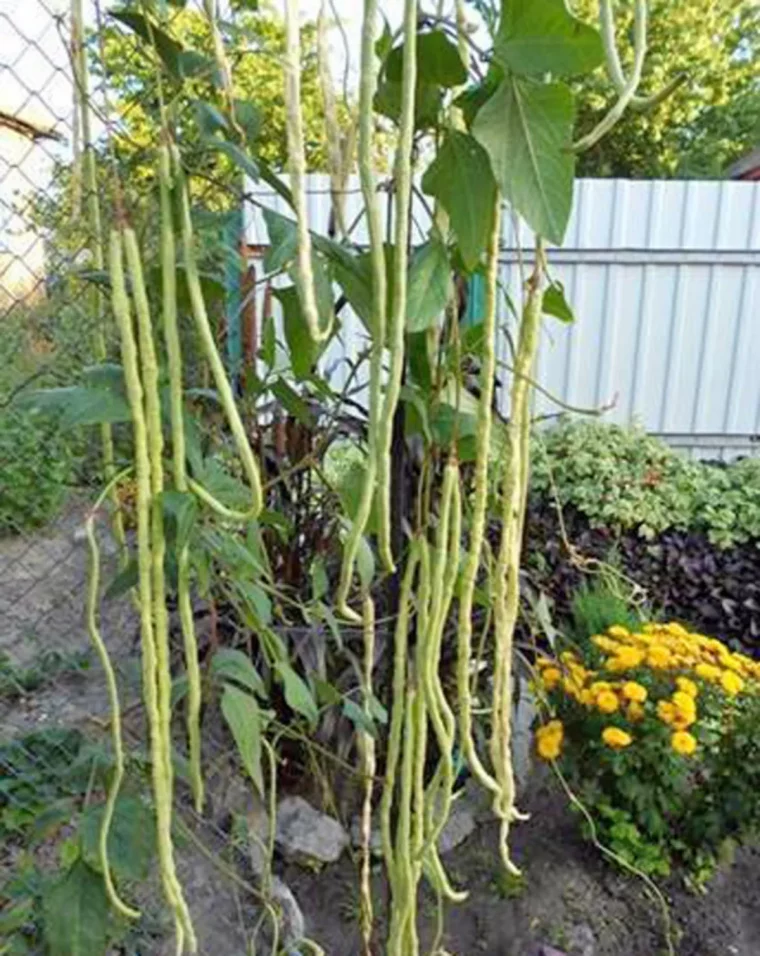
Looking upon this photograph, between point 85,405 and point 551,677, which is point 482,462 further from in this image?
point 551,677

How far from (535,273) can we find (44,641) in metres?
1.98

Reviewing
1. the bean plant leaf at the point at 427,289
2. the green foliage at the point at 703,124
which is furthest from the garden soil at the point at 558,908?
the green foliage at the point at 703,124

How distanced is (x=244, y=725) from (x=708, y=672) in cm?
111

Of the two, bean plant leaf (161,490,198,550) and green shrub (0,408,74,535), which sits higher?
bean plant leaf (161,490,198,550)

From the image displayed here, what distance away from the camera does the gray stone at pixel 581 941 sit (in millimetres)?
1363

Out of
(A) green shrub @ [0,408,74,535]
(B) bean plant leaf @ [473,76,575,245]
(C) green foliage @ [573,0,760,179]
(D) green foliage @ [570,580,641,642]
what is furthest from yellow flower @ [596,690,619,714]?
(C) green foliage @ [573,0,760,179]

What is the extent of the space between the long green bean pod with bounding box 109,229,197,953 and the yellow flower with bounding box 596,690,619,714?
1.01 m

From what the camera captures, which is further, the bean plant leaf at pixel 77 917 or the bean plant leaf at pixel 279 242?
the bean plant leaf at pixel 77 917

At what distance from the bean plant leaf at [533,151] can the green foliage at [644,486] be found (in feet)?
6.60

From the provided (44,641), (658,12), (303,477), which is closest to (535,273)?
(303,477)

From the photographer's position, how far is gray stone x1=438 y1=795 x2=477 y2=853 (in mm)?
1578

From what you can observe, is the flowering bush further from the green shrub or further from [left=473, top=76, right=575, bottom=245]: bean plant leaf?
the green shrub

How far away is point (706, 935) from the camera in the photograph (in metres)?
1.42

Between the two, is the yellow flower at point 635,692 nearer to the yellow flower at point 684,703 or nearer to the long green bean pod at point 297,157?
the yellow flower at point 684,703
